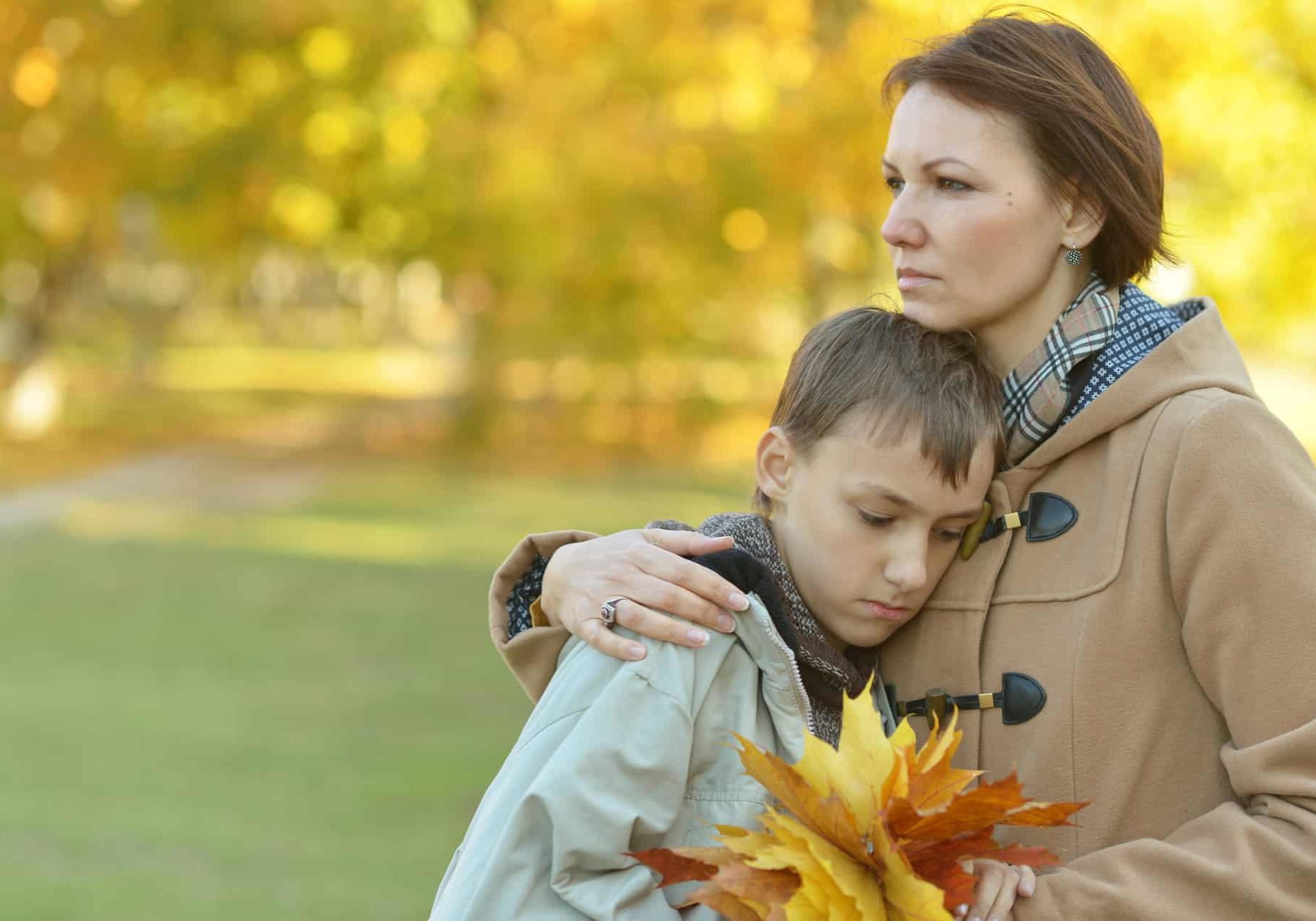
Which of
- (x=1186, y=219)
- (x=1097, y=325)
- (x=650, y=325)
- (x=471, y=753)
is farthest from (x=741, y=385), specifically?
(x=1097, y=325)

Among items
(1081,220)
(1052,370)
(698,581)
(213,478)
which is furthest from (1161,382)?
(213,478)

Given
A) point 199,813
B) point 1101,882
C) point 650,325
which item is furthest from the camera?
point 650,325

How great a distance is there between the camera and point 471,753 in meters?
8.70

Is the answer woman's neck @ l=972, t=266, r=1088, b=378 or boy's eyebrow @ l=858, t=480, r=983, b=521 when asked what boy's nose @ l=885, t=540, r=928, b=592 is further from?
woman's neck @ l=972, t=266, r=1088, b=378

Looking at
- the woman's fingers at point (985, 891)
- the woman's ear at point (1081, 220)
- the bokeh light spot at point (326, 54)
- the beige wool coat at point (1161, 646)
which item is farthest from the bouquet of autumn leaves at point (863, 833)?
the bokeh light spot at point (326, 54)

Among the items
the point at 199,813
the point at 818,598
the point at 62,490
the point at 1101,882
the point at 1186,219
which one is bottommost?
the point at 199,813

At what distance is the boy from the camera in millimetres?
2031

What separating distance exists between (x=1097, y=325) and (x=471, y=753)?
269 inches

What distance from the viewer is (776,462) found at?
7.89 feet

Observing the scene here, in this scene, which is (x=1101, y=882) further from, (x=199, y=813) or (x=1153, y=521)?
(x=199, y=813)

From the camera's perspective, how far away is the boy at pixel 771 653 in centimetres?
203

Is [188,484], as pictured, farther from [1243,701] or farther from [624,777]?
[1243,701]

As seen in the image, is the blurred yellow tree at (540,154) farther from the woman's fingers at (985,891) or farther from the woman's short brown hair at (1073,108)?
the woman's fingers at (985,891)

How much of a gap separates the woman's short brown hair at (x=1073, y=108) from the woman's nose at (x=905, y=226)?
0.17 meters
